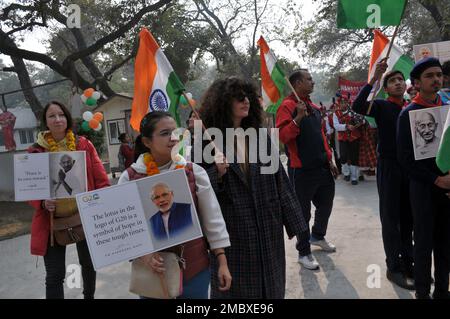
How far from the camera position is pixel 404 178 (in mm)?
3359

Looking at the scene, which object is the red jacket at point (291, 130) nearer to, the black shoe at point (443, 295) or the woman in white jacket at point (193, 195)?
the black shoe at point (443, 295)

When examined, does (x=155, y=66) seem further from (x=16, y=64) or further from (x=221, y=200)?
(x=16, y=64)

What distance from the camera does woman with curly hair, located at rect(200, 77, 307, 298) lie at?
2.39m

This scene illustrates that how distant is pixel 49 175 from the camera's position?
9.45 ft

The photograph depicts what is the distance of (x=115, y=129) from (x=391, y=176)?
14246 millimetres

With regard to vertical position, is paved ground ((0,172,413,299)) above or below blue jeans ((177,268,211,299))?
below

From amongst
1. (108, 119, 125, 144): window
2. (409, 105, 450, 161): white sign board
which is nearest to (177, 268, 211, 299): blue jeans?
(409, 105, 450, 161): white sign board

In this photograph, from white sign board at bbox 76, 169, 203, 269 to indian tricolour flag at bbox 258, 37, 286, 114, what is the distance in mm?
2662

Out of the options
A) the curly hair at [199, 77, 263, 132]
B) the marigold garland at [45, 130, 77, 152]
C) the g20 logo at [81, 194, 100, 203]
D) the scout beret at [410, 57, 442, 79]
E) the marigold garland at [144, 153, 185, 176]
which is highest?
the scout beret at [410, 57, 442, 79]

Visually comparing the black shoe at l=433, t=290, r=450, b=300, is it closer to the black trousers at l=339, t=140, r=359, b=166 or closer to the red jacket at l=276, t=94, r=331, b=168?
the red jacket at l=276, t=94, r=331, b=168

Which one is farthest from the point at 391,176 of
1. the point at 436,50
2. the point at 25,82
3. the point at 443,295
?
the point at 25,82

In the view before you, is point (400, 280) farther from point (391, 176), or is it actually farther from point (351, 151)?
point (351, 151)

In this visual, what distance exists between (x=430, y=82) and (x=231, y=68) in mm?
18221

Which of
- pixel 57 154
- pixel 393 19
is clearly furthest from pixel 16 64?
pixel 393 19
